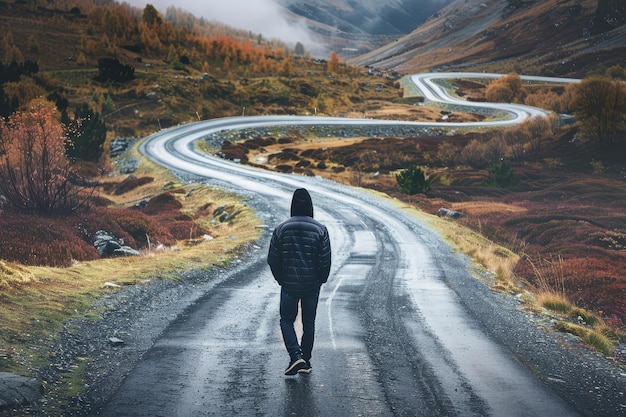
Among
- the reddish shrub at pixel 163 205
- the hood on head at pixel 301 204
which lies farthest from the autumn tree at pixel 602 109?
the hood on head at pixel 301 204

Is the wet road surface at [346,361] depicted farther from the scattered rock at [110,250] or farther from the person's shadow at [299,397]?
the scattered rock at [110,250]

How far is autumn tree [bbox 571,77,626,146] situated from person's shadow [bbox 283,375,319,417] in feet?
166

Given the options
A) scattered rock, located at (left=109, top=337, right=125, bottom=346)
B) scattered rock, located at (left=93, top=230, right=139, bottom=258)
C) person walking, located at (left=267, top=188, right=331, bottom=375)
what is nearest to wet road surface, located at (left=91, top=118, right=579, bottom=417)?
person walking, located at (left=267, top=188, right=331, bottom=375)

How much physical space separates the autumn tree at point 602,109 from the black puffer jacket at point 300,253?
49982 mm

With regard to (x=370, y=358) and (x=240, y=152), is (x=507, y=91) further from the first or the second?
(x=370, y=358)

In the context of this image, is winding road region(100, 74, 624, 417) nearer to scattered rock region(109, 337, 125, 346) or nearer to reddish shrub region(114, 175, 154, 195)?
scattered rock region(109, 337, 125, 346)

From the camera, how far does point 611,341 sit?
10992 millimetres

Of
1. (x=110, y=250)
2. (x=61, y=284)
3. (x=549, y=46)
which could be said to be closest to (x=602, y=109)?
(x=110, y=250)

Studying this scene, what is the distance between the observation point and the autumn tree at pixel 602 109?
49.9 m

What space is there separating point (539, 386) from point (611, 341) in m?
4.20

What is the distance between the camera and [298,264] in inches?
296

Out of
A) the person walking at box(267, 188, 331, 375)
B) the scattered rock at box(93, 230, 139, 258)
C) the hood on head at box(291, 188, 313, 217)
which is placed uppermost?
the hood on head at box(291, 188, 313, 217)

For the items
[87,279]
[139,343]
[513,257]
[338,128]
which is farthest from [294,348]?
[338,128]

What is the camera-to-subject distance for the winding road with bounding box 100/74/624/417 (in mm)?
6785
